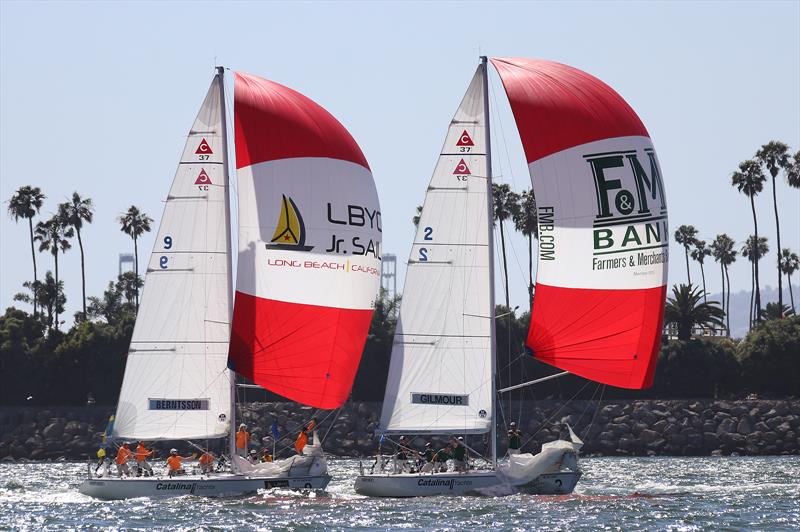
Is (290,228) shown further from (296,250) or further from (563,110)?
(563,110)

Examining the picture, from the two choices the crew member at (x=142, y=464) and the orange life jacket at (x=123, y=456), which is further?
the orange life jacket at (x=123, y=456)

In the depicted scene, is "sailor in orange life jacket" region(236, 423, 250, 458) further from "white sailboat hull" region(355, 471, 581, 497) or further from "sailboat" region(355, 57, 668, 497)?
"white sailboat hull" region(355, 471, 581, 497)

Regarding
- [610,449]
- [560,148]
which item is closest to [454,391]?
[560,148]

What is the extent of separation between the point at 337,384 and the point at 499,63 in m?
9.41

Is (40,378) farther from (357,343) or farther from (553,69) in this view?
(553,69)

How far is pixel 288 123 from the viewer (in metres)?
41.0

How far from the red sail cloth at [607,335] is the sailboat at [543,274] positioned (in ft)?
0.08

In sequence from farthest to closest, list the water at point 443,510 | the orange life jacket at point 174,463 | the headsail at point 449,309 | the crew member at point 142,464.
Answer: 1. the crew member at point 142,464
2. the orange life jacket at point 174,463
3. the headsail at point 449,309
4. the water at point 443,510

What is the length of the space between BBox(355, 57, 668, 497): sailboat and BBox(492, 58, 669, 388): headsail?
0.03 m

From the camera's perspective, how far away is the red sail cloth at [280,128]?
1613 inches

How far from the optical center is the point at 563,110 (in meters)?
38.8

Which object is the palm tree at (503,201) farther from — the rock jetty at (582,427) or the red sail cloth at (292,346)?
the red sail cloth at (292,346)

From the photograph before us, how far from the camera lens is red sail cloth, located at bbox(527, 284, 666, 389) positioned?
1519 inches

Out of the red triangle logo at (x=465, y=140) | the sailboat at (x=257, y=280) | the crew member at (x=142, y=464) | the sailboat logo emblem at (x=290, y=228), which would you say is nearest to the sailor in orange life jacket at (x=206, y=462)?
the sailboat at (x=257, y=280)
